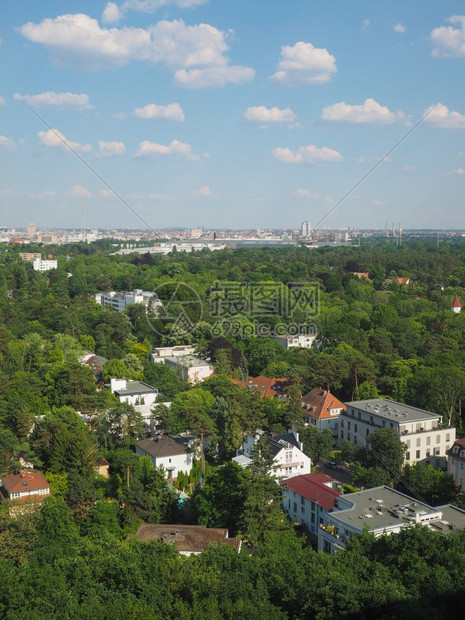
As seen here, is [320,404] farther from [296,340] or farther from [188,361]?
[296,340]

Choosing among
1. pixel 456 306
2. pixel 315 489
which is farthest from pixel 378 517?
pixel 456 306

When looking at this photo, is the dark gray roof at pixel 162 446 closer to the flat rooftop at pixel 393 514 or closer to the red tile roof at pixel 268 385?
the flat rooftop at pixel 393 514

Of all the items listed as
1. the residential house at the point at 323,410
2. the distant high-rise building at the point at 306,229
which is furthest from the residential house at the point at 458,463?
the distant high-rise building at the point at 306,229

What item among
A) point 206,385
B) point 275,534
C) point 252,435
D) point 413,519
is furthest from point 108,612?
point 206,385

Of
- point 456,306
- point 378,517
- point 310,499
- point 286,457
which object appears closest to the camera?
point 378,517

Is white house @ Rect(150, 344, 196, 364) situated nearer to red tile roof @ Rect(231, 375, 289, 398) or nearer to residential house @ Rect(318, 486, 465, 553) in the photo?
red tile roof @ Rect(231, 375, 289, 398)
